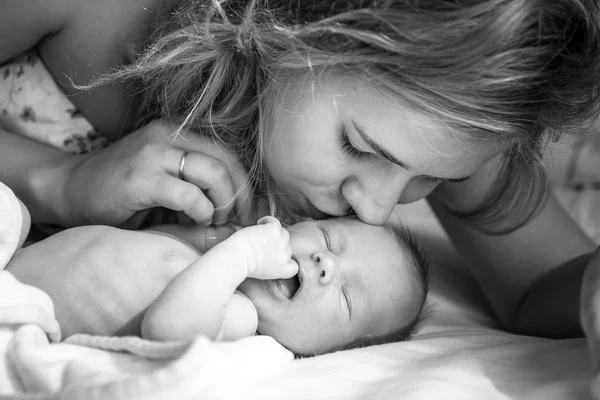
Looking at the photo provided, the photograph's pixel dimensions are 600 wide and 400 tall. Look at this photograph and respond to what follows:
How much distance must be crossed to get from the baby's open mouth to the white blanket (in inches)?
6.2

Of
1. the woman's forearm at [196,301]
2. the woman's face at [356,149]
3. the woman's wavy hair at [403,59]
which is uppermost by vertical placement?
the woman's wavy hair at [403,59]

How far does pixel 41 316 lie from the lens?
79 centimetres

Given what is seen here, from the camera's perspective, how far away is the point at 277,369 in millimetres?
812

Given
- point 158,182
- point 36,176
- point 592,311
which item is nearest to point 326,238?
point 158,182

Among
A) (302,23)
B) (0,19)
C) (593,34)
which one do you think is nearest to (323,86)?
(302,23)

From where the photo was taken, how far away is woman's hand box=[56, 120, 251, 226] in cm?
108

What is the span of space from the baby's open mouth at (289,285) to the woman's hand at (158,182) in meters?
0.18

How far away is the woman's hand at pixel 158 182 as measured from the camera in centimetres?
108

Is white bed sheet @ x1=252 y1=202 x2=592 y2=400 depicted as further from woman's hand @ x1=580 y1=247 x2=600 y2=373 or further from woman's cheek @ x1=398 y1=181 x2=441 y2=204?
woman's cheek @ x1=398 y1=181 x2=441 y2=204

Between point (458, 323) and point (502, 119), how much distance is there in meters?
0.51

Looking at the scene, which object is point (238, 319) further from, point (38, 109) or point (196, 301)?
point (38, 109)

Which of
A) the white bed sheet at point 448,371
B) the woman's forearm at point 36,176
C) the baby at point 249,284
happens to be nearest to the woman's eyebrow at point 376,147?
the baby at point 249,284

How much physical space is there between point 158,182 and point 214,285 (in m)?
0.30

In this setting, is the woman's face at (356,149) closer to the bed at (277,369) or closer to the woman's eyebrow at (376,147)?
the woman's eyebrow at (376,147)
